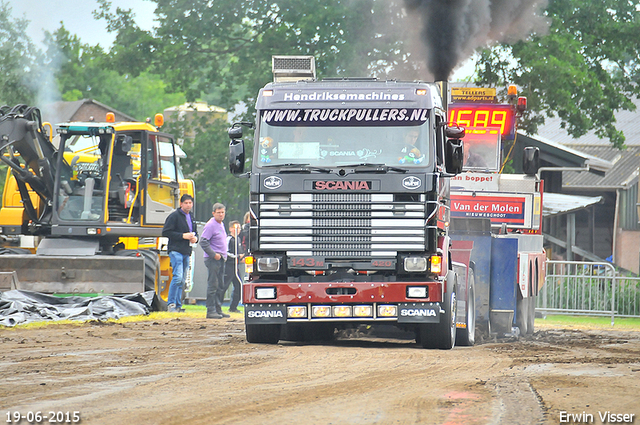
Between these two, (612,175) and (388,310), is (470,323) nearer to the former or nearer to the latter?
(388,310)

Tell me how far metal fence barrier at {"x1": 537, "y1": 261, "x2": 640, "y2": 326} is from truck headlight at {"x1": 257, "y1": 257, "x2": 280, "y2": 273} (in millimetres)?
11827

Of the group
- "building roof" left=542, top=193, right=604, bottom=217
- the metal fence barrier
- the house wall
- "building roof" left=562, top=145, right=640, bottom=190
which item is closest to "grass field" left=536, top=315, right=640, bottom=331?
the metal fence barrier

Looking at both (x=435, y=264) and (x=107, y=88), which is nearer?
(x=435, y=264)

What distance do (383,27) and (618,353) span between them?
57.5ft

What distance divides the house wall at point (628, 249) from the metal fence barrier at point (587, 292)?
17656 mm

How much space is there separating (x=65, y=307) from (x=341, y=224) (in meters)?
6.55

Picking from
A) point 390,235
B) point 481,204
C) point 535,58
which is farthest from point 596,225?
point 390,235

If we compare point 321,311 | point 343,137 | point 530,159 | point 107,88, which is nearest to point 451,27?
point 530,159

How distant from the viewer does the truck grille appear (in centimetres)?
1131

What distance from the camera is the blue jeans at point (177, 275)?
17688 mm

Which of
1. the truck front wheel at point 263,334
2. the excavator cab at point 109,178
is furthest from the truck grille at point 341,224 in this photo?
the excavator cab at point 109,178

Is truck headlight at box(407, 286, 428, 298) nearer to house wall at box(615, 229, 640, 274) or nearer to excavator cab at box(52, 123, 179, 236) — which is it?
excavator cab at box(52, 123, 179, 236)

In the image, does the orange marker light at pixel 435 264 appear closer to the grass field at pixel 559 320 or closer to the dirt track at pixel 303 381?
the dirt track at pixel 303 381

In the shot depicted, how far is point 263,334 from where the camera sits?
1227 cm
